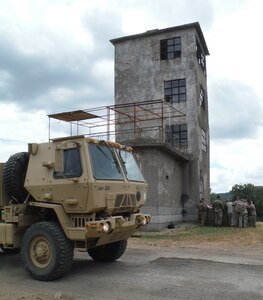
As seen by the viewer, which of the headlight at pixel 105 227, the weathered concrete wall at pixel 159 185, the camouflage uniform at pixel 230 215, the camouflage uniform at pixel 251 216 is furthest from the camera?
the camouflage uniform at pixel 251 216

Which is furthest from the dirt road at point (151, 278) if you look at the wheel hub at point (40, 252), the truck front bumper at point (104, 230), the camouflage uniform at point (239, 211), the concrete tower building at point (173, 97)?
the concrete tower building at point (173, 97)

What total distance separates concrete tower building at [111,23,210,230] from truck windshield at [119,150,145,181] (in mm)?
13161

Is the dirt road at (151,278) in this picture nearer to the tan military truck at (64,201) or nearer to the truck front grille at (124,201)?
the tan military truck at (64,201)

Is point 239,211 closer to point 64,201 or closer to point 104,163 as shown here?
A: point 104,163

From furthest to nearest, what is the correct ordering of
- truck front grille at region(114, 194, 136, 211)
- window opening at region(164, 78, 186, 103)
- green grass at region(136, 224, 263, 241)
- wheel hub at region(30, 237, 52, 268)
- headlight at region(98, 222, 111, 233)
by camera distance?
window opening at region(164, 78, 186, 103) < green grass at region(136, 224, 263, 241) < truck front grille at region(114, 194, 136, 211) < wheel hub at region(30, 237, 52, 268) < headlight at region(98, 222, 111, 233)

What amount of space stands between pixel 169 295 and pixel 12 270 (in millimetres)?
4184

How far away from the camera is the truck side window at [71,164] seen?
9008 millimetres

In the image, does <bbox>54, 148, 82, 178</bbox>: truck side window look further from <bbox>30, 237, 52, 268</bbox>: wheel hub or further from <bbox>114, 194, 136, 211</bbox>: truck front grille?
<bbox>30, 237, 52, 268</bbox>: wheel hub

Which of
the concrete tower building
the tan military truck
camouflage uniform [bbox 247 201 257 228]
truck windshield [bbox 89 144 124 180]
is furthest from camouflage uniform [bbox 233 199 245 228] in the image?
truck windshield [bbox 89 144 124 180]

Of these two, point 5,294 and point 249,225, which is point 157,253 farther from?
point 249,225

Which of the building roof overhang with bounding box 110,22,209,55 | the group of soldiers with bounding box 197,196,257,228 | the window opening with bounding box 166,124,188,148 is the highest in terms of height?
the building roof overhang with bounding box 110,22,209,55

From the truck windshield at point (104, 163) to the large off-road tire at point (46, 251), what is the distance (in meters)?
1.46

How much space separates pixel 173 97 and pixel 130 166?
57.0ft

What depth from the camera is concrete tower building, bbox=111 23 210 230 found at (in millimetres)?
25641
